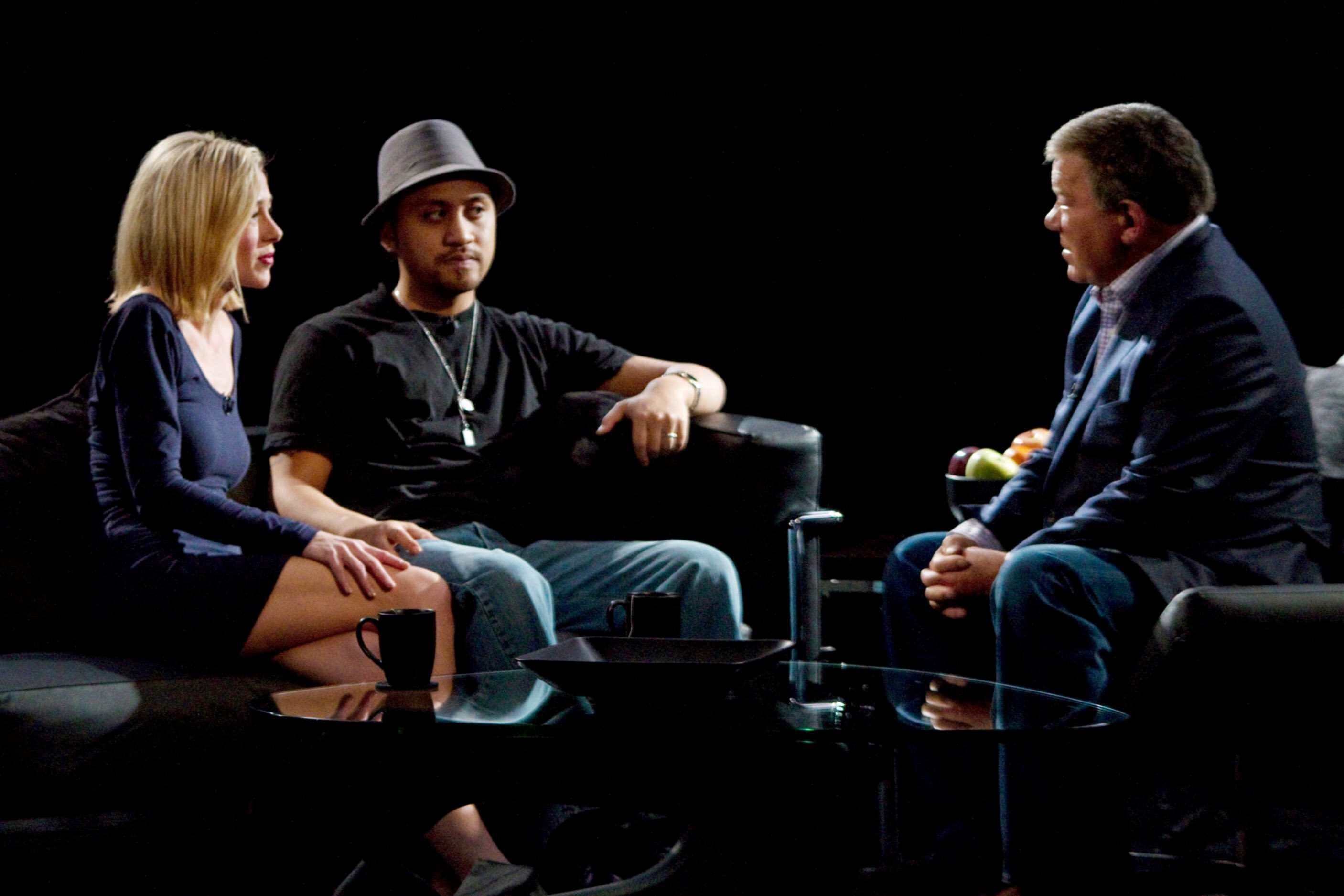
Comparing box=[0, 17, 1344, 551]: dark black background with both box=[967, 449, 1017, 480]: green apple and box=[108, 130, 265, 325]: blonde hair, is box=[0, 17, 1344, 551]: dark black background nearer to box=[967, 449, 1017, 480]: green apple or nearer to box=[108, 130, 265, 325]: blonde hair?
box=[967, 449, 1017, 480]: green apple

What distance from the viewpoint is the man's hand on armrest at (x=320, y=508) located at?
2406 millimetres

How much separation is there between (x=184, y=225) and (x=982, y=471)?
65.8 inches

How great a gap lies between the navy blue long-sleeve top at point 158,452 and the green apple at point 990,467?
142cm

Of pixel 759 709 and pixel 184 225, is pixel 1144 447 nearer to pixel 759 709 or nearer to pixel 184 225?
pixel 759 709

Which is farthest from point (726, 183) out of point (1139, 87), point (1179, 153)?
point (1179, 153)

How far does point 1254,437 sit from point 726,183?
2.06m

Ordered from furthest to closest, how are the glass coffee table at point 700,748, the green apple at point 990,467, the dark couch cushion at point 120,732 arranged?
the green apple at point 990,467 < the dark couch cushion at point 120,732 < the glass coffee table at point 700,748

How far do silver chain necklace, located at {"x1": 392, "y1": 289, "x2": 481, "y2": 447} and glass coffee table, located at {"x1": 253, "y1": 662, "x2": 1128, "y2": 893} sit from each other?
1.00 meters

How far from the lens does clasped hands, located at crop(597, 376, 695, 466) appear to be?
8.68ft

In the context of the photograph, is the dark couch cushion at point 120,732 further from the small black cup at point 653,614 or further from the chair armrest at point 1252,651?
the chair armrest at point 1252,651

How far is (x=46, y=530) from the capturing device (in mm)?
2312

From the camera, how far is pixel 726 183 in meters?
3.86

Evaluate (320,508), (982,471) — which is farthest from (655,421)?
(982,471)

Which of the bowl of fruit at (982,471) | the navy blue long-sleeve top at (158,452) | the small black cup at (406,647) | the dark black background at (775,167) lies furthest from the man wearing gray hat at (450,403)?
the dark black background at (775,167)
